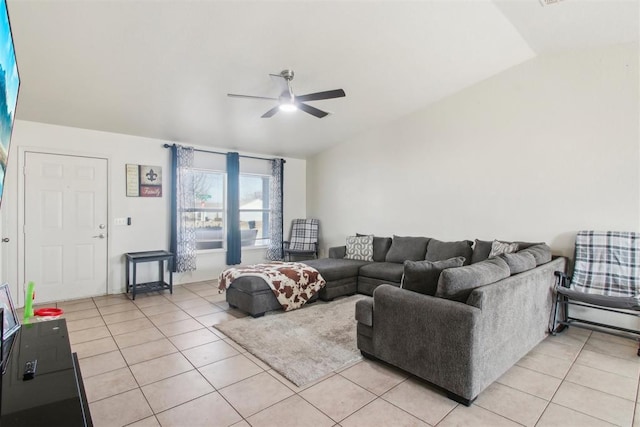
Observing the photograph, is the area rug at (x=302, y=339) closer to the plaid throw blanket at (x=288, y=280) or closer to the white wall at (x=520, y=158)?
the plaid throw blanket at (x=288, y=280)

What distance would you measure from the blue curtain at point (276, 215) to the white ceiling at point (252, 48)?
6.62ft

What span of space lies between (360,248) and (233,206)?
95.1 inches

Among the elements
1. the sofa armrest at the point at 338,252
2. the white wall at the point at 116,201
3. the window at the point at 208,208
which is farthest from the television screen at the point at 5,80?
the sofa armrest at the point at 338,252

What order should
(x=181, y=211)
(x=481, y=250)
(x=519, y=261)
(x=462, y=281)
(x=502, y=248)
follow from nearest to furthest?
(x=462, y=281) → (x=519, y=261) → (x=502, y=248) → (x=481, y=250) → (x=181, y=211)

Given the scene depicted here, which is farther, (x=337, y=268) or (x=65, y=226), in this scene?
(x=337, y=268)

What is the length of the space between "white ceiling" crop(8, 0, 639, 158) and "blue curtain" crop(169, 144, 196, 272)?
72cm

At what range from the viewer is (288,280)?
163 inches

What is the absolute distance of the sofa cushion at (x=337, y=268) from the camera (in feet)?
15.2

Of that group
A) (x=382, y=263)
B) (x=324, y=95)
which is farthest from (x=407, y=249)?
(x=324, y=95)

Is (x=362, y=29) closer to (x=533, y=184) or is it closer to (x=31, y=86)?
(x=533, y=184)

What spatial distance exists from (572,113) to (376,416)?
3.96 m

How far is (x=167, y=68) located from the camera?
11.3ft

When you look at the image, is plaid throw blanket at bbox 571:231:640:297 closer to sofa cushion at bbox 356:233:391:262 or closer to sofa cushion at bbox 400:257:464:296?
sofa cushion at bbox 400:257:464:296

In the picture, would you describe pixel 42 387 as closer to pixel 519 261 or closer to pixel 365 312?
pixel 365 312
